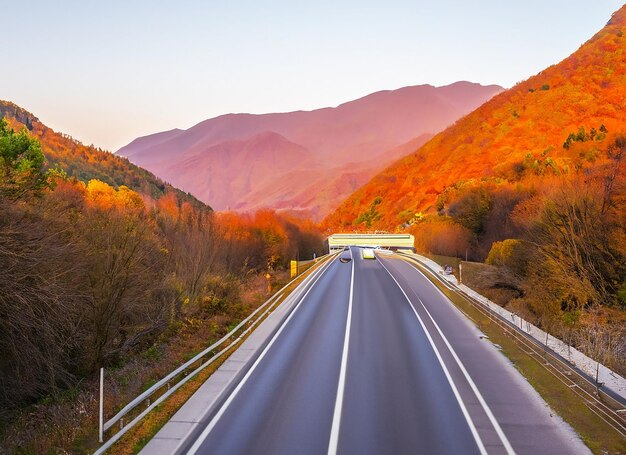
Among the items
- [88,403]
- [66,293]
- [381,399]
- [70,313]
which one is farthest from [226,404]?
[66,293]

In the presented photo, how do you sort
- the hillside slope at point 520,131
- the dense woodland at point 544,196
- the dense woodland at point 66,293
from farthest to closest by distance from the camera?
the hillside slope at point 520,131, the dense woodland at point 544,196, the dense woodland at point 66,293

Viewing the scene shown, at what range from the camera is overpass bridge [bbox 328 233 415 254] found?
8406 centimetres

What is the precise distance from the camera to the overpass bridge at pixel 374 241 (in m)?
84.1

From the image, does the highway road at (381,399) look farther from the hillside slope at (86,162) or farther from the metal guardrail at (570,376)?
the hillside slope at (86,162)

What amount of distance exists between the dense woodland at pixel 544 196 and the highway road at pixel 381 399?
4.50 m

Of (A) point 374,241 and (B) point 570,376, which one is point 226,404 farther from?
(A) point 374,241

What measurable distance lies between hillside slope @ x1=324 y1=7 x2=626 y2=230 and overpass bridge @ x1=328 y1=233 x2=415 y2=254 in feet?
28.6

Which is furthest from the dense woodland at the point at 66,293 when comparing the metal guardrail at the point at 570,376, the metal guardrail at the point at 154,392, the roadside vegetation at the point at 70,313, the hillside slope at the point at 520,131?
the hillside slope at the point at 520,131

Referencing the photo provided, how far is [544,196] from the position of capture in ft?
121

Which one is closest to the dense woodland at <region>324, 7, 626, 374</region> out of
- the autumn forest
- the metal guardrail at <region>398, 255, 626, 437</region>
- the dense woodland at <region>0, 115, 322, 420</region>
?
the autumn forest

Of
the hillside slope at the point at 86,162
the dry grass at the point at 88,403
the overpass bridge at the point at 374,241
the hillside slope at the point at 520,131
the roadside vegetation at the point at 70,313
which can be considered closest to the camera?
the dry grass at the point at 88,403

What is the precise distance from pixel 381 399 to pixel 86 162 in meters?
99.7

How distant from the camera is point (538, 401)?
13492 millimetres

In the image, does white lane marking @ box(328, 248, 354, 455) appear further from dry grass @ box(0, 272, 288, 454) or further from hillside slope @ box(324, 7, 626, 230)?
hillside slope @ box(324, 7, 626, 230)
